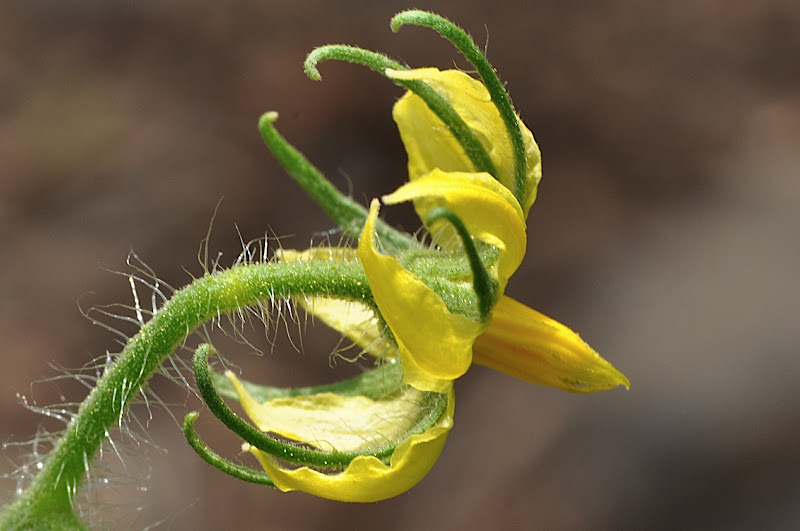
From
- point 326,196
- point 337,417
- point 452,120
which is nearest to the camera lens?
point 452,120

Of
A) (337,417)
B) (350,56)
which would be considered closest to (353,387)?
(337,417)

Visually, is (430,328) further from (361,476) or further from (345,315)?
(345,315)

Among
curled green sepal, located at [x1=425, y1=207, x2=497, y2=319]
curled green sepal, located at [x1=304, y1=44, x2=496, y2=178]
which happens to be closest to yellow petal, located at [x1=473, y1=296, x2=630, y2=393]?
curled green sepal, located at [x1=425, y1=207, x2=497, y2=319]

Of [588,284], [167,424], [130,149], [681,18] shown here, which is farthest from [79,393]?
[681,18]

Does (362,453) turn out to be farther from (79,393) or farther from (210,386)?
(79,393)

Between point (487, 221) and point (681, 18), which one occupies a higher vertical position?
point (487, 221)
